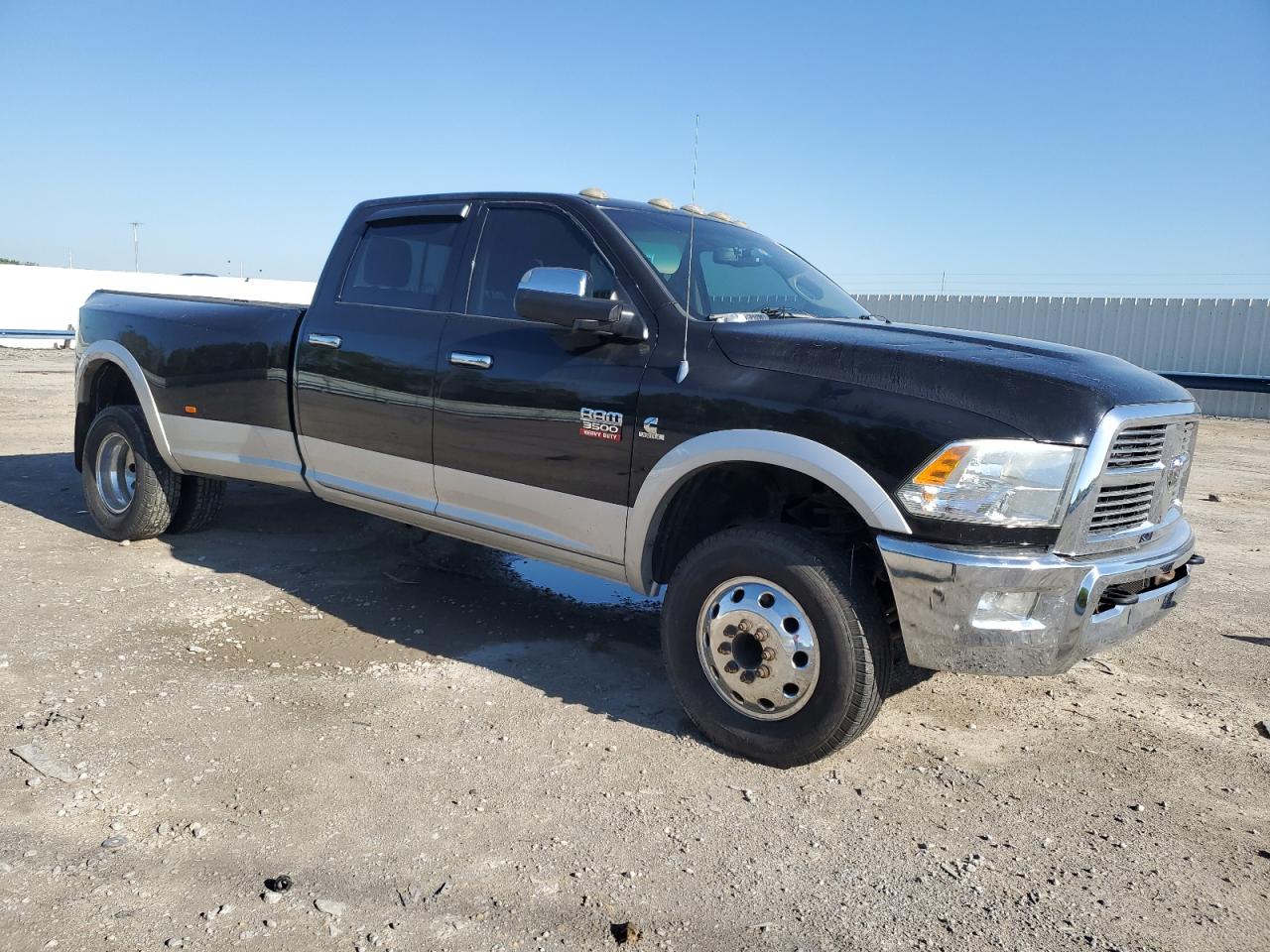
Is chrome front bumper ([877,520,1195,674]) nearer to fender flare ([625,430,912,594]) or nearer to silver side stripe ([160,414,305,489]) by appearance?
fender flare ([625,430,912,594])

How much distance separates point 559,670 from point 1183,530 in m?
2.56

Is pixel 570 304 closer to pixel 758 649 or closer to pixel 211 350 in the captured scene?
pixel 758 649

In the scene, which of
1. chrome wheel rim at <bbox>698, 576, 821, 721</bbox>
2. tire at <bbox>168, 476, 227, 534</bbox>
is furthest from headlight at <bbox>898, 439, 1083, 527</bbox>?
tire at <bbox>168, 476, 227, 534</bbox>

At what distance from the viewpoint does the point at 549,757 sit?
359cm

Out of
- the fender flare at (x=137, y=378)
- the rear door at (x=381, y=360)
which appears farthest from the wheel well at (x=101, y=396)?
the rear door at (x=381, y=360)

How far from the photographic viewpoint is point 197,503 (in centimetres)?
639

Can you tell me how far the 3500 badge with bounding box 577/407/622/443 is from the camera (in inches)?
153

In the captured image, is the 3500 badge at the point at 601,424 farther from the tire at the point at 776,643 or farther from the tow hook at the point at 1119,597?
the tow hook at the point at 1119,597

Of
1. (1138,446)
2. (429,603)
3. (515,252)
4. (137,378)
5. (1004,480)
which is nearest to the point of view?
(1004,480)

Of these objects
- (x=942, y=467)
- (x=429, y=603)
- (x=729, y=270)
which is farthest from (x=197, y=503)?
(x=942, y=467)

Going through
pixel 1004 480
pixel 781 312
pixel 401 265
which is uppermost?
pixel 401 265

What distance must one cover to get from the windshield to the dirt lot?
65.9 inches

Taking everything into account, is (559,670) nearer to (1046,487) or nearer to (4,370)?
(1046,487)

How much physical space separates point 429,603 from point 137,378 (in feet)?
7.69
